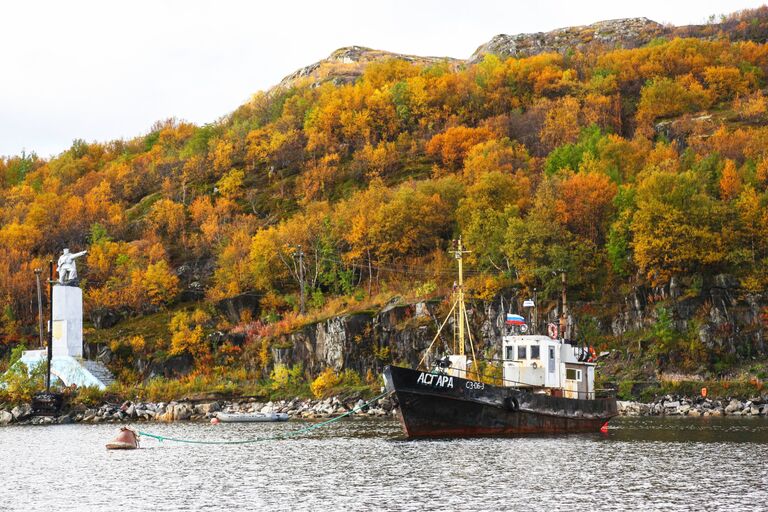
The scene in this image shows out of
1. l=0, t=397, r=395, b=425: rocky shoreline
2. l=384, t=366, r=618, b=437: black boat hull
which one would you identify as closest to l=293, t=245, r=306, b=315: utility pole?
l=0, t=397, r=395, b=425: rocky shoreline

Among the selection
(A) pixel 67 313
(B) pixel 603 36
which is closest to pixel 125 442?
(A) pixel 67 313

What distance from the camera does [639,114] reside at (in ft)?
445

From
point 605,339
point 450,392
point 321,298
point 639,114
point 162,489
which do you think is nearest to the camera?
point 162,489

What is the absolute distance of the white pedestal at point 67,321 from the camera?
9388cm

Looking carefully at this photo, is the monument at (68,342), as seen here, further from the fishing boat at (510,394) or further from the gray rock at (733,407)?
the gray rock at (733,407)

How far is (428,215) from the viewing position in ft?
354

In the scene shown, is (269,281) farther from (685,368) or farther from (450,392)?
(450,392)

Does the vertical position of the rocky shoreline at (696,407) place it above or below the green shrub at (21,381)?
below

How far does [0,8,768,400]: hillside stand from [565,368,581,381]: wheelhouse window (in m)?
22.9

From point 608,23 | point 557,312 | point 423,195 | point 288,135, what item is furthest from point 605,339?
point 608,23

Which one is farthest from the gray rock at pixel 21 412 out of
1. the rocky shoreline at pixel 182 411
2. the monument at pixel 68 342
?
the monument at pixel 68 342

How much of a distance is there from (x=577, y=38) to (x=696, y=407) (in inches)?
4837

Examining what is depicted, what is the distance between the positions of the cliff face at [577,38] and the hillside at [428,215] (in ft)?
8.70

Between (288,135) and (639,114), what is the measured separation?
172 feet
